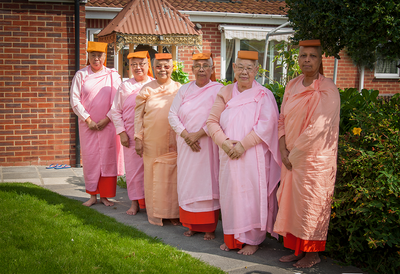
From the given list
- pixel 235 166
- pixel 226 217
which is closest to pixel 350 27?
pixel 235 166

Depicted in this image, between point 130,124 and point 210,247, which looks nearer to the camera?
point 210,247

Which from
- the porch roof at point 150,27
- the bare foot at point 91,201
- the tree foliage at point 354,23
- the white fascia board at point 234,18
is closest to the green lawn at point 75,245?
the bare foot at point 91,201

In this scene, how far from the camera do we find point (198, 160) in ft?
15.4

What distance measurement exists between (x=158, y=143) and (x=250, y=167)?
1537 millimetres

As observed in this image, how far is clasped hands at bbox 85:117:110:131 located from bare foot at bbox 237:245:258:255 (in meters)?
2.89

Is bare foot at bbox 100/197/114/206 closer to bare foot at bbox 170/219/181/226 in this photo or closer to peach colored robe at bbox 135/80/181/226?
peach colored robe at bbox 135/80/181/226

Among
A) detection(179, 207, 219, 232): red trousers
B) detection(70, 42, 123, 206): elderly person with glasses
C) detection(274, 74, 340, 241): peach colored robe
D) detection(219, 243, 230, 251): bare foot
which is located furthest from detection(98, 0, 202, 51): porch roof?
detection(274, 74, 340, 241): peach colored robe

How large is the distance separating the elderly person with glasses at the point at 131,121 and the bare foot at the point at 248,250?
2.02 m

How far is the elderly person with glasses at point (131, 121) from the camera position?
5742 millimetres

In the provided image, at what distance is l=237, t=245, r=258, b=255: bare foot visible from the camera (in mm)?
4227

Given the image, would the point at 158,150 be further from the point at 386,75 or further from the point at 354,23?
the point at 386,75

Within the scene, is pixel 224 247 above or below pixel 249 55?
below

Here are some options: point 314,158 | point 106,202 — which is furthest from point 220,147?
point 106,202

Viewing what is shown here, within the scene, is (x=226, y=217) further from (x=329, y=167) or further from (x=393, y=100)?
(x=393, y=100)
